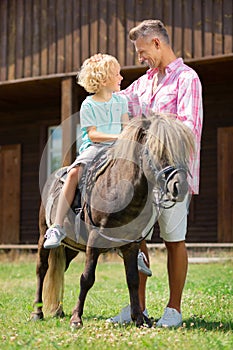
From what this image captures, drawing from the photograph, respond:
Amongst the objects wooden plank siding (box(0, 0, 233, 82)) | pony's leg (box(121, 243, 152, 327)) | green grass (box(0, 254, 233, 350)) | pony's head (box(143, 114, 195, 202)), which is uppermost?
wooden plank siding (box(0, 0, 233, 82))

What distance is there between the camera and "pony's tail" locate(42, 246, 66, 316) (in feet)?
19.2

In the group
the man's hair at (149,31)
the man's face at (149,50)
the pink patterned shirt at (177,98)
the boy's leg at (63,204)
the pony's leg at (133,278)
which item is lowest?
the pony's leg at (133,278)

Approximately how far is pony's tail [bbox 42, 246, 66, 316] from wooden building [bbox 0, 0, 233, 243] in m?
6.36

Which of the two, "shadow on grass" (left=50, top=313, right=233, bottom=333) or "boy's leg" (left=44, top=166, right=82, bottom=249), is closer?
"shadow on grass" (left=50, top=313, right=233, bottom=333)

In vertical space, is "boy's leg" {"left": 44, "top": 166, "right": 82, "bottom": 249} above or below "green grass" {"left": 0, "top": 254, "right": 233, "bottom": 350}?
above

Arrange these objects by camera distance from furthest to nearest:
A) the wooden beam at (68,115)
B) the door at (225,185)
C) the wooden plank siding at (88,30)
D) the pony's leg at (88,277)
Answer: the door at (225,185) < the wooden beam at (68,115) < the wooden plank siding at (88,30) < the pony's leg at (88,277)

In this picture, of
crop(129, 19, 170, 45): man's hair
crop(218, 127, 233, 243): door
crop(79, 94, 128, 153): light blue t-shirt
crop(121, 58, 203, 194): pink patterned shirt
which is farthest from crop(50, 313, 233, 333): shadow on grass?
crop(218, 127, 233, 243): door

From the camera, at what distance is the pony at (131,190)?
4.59 m

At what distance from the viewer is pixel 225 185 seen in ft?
47.5

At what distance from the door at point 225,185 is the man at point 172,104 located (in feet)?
30.2

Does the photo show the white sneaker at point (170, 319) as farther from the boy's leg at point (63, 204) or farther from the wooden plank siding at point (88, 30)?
the wooden plank siding at point (88, 30)

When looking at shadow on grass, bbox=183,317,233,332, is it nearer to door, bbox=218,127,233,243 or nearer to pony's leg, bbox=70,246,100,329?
pony's leg, bbox=70,246,100,329

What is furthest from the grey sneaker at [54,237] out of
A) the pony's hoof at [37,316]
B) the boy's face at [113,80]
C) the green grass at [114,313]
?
the boy's face at [113,80]

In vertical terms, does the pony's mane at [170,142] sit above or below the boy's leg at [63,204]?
above
